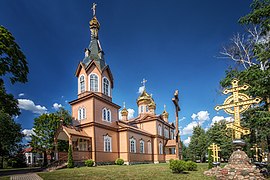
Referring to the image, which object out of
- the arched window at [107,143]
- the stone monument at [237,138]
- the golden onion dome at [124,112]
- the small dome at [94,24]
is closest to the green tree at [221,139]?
the golden onion dome at [124,112]

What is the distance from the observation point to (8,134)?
27.2 meters

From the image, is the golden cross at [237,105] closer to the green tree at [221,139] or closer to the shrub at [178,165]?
the shrub at [178,165]

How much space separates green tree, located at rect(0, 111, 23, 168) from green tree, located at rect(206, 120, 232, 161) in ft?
96.2

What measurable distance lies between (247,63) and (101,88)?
14823mm

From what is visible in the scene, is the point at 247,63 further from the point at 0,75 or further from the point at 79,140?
the point at 79,140

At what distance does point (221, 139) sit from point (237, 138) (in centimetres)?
2581

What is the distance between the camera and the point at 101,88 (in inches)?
937

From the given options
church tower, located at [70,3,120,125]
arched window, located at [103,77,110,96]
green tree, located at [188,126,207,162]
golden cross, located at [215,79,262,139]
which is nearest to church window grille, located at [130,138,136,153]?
church tower, located at [70,3,120,125]

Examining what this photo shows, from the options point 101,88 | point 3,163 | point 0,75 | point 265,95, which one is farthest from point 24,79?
point 3,163

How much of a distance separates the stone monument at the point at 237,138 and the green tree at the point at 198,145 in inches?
1246

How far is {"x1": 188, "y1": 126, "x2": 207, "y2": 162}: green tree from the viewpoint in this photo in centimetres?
4081

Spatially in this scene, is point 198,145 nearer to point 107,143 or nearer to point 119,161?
point 119,161

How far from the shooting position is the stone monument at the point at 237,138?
30.5 feet

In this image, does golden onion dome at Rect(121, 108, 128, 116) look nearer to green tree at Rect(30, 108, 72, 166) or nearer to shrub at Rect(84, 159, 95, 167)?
green tree at Rect(30, 108, 72, 166)
